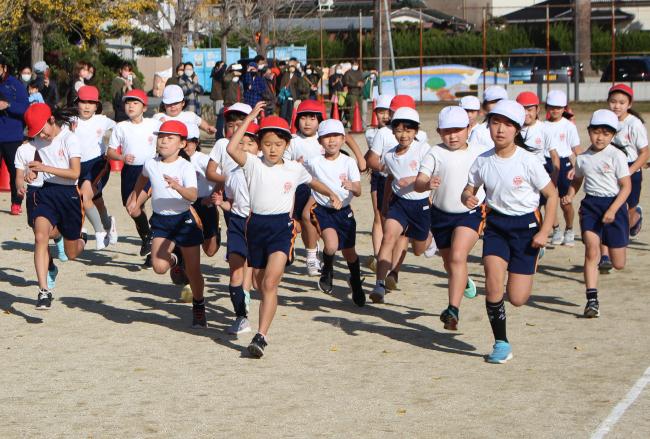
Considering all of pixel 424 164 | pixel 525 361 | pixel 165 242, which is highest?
pixel 424 164

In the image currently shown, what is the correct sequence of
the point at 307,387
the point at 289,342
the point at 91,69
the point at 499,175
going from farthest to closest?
the point at 91,69, the point at 289,342, the point at 499,175, the point at 307,387

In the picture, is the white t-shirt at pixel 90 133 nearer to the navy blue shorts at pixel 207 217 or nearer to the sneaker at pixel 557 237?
the navy blue shorts at pixel 207 217

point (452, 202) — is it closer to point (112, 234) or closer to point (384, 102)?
point (384, 102)

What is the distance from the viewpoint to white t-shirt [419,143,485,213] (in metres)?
9.45

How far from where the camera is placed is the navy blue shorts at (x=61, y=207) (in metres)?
10.5

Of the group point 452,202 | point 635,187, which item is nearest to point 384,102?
point 635,187

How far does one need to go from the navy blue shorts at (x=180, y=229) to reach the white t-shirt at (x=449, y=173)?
196 centimetres

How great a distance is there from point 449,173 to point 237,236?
A: 1.83m

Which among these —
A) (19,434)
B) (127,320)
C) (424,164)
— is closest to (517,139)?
(424,164)

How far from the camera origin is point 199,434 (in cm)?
679

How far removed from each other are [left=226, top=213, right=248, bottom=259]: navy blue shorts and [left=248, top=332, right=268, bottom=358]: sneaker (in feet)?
3.23

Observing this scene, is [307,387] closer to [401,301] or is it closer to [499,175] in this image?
[499,175]

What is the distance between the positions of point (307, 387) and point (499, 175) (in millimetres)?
2124

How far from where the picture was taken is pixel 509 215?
8.52 metres
